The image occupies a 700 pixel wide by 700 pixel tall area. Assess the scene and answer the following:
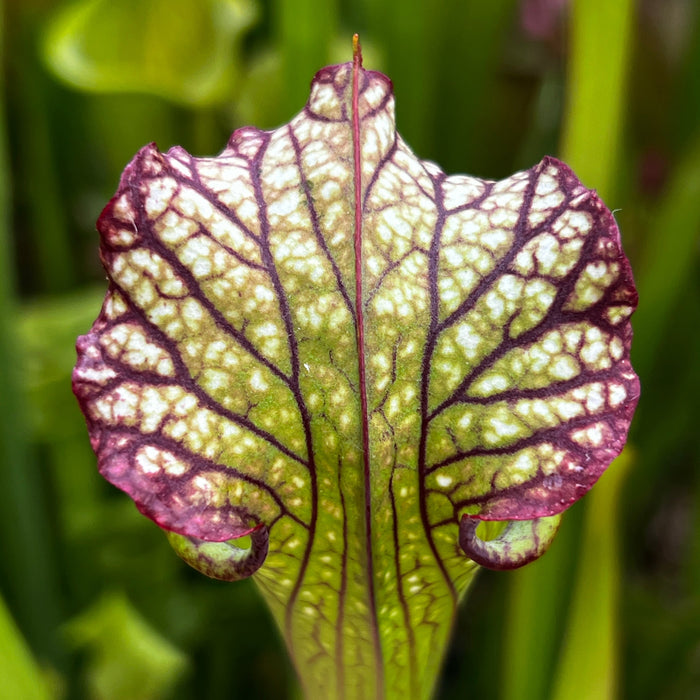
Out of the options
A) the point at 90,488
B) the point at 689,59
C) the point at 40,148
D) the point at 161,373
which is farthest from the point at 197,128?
the point at 161,373

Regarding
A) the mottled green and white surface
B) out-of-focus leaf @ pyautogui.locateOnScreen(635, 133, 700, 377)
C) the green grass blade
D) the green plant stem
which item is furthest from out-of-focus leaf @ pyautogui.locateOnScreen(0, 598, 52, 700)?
out-of-focus leaf @ pyautogui.locateOnScreen(635, 133, 700, 377)

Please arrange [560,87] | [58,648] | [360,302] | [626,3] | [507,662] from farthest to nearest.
Result: [560,87] → [58,648] → [507,662] → [626,3] → [360,302]

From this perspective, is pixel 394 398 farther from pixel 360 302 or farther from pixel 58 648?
pixel 58 648

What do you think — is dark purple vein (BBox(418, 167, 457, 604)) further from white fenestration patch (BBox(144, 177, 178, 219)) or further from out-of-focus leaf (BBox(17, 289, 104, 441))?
out-of-focus leaf (BBox(17, 289, 104, 441))

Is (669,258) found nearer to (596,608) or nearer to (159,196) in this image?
(596,608)

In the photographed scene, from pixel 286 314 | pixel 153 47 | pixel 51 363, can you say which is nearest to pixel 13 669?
pixel 286 314
